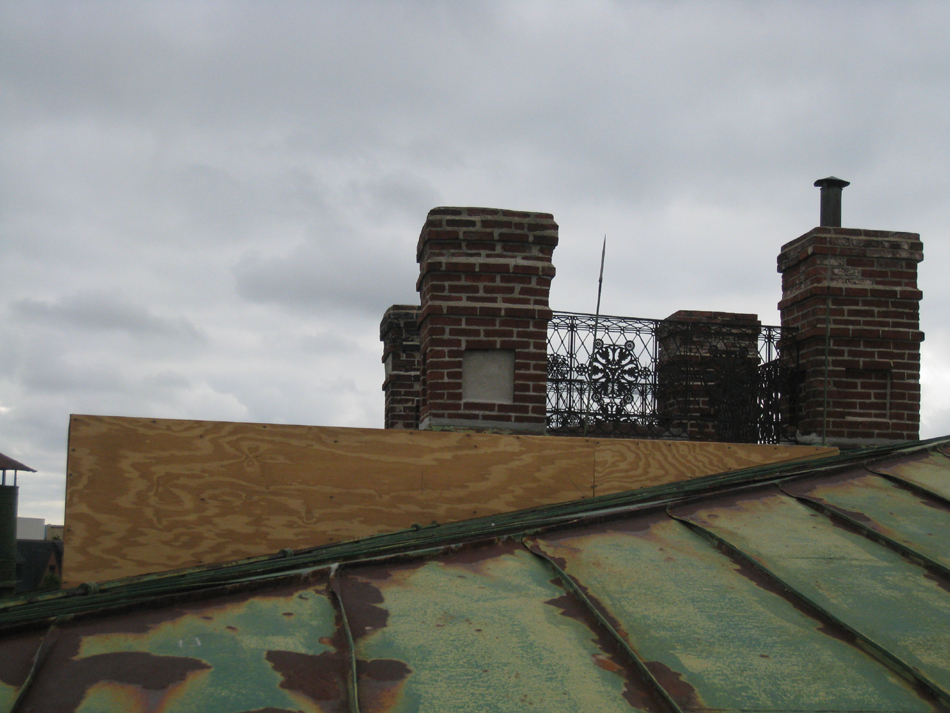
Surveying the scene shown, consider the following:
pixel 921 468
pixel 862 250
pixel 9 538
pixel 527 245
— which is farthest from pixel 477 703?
pixel 9 538

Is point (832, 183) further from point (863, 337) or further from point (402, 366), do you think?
point (402, 366)

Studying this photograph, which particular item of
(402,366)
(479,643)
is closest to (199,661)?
(479,643)

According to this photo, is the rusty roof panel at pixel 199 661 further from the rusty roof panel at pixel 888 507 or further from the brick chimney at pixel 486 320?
the brick chimney at pixel 486 320

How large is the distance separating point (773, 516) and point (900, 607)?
0.85 m

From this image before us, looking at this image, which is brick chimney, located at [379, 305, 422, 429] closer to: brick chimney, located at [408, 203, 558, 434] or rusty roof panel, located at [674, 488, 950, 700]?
brick chimney, located at [408, 203, 558, 434]

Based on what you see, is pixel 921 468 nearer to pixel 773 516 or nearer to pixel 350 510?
pixel 773 516

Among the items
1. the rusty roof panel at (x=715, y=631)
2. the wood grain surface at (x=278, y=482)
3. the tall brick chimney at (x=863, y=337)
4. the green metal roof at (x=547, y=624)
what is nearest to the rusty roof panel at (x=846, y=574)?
the green metal roof at (x=547, y=624)

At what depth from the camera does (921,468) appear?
15.2ft

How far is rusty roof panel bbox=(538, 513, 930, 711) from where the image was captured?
2.56 meters

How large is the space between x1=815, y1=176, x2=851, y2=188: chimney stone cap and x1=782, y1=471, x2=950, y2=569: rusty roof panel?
4465 millimetres

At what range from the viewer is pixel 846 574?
11.1 ft

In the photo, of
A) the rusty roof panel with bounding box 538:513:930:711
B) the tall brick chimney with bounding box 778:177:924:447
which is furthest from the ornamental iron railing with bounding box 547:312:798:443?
the rusty roof panel with bounding box 538:513:930:711

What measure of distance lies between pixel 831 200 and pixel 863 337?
1.46 meters

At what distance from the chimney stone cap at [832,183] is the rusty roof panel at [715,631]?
5.55m
